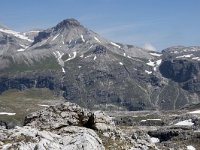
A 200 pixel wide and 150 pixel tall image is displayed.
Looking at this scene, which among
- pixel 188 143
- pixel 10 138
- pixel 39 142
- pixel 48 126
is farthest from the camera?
pixel 188 143

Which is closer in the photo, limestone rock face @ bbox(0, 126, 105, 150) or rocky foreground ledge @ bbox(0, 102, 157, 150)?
limestone rock face @ bbox(0, 126, 105, 150)

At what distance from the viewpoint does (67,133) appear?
30953 mm

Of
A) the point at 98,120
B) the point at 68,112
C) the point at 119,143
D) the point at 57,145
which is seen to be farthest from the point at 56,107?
the point at 57,145

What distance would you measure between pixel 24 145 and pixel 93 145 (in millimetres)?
3801

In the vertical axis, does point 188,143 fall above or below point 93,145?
below

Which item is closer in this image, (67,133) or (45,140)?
(45,140)

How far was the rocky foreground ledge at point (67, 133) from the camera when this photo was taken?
26.8 meters

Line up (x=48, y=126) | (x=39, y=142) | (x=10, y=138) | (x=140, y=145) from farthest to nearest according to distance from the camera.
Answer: (x=48, y=126) < (x=140, y=145) < (x=10, y=138) < (x=39, y=142)

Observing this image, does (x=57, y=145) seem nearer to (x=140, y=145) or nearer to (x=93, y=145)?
(x=93, y=145)

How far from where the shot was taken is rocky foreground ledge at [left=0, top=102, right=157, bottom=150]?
2678 cm

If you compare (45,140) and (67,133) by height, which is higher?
(45,140)

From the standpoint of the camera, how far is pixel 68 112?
3384 centimetres

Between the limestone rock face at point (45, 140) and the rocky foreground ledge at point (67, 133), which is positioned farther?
the rocky foreground ledge at point (67, 133)

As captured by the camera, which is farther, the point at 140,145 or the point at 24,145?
the point at 140,145
